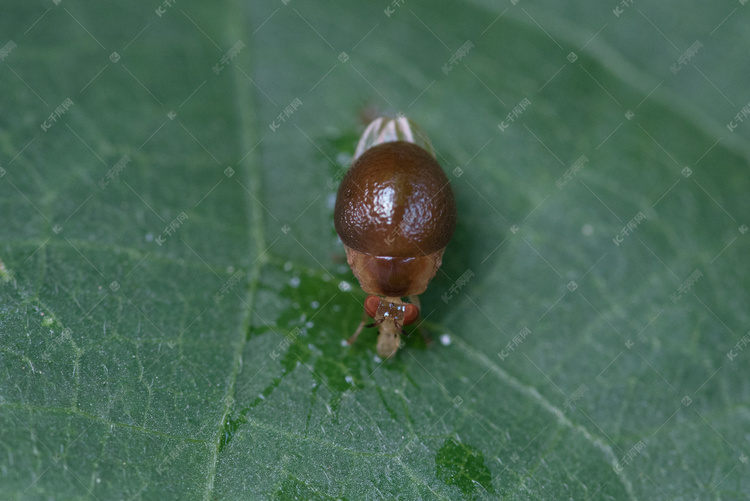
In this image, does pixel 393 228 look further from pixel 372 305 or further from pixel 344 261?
pixel 344 261

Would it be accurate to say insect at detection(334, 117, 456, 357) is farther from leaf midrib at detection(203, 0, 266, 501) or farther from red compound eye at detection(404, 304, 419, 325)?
leaf midrib at detection(203, 0, 266, 501)

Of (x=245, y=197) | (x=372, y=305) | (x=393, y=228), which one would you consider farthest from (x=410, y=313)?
(x=245, y=197)

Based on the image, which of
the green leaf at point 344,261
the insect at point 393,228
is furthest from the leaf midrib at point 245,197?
the insect at point 393,228

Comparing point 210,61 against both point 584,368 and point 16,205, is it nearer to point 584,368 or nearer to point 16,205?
point 16,205

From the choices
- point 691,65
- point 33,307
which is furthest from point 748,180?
point 33,307

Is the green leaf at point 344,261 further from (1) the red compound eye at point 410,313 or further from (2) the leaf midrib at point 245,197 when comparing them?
(1) the red compound eye at point 410,313

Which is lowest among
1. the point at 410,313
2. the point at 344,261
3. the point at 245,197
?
the point at 245,197
